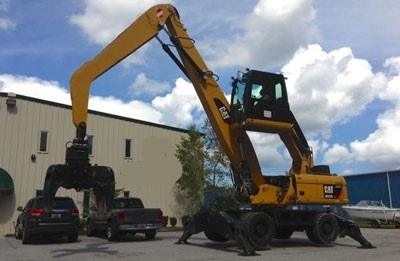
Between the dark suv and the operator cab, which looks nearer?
the operator cab

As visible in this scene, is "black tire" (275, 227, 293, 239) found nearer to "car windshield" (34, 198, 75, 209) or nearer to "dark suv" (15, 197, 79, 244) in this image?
"dark suv" (15, 197, 79, 244)

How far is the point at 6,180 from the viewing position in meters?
24.2

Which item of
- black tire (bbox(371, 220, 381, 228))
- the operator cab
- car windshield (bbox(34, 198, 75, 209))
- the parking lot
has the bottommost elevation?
the parking lot

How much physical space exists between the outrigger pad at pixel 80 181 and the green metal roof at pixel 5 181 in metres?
13.5

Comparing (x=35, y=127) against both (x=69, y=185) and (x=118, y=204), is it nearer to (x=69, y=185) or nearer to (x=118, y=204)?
(x=118, y=204)

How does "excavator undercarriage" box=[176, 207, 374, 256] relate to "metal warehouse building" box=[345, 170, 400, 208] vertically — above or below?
below

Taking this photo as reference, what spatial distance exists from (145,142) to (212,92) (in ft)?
46.7

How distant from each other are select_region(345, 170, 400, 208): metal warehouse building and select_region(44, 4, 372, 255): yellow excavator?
66.2ft

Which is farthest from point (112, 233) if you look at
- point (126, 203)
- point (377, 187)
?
point (377, 187)

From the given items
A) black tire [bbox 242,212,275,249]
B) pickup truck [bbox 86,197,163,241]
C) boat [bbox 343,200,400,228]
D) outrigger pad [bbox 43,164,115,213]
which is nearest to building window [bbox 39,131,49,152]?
pickup truck [bbox 86,197,163,241]

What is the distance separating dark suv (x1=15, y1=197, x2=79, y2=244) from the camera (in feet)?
58.4

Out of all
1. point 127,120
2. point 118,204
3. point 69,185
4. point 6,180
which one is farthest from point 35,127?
point 69,185

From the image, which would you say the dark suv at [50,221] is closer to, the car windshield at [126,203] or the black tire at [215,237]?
the car windshield at [126,203]

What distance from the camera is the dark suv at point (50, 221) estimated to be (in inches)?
701
